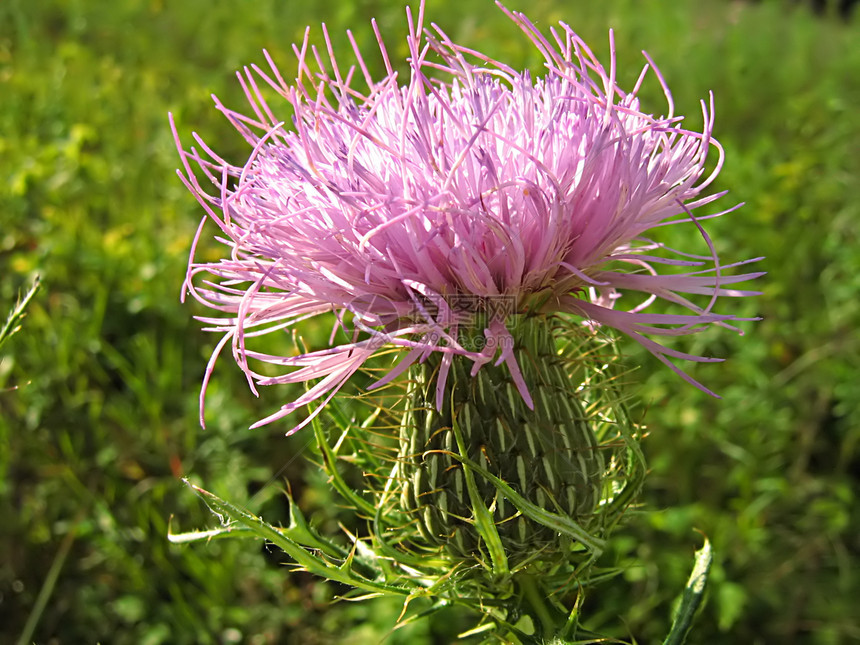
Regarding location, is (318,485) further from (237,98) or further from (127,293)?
(237,98)

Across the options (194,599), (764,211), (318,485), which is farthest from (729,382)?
(194,599)

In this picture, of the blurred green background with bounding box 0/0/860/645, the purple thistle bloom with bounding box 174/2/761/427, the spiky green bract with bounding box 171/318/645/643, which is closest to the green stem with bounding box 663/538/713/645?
the spiky green bract with bounding box 171/318/645/643

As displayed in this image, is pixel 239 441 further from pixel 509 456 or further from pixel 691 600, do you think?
pixel 691 600

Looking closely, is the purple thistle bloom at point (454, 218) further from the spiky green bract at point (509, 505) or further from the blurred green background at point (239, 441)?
the blurred green background at point (239, 441)

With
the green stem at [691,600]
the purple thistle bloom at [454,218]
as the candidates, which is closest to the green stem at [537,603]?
the green stem at [691,600]

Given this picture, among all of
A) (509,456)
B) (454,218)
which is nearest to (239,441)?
(509,456)
